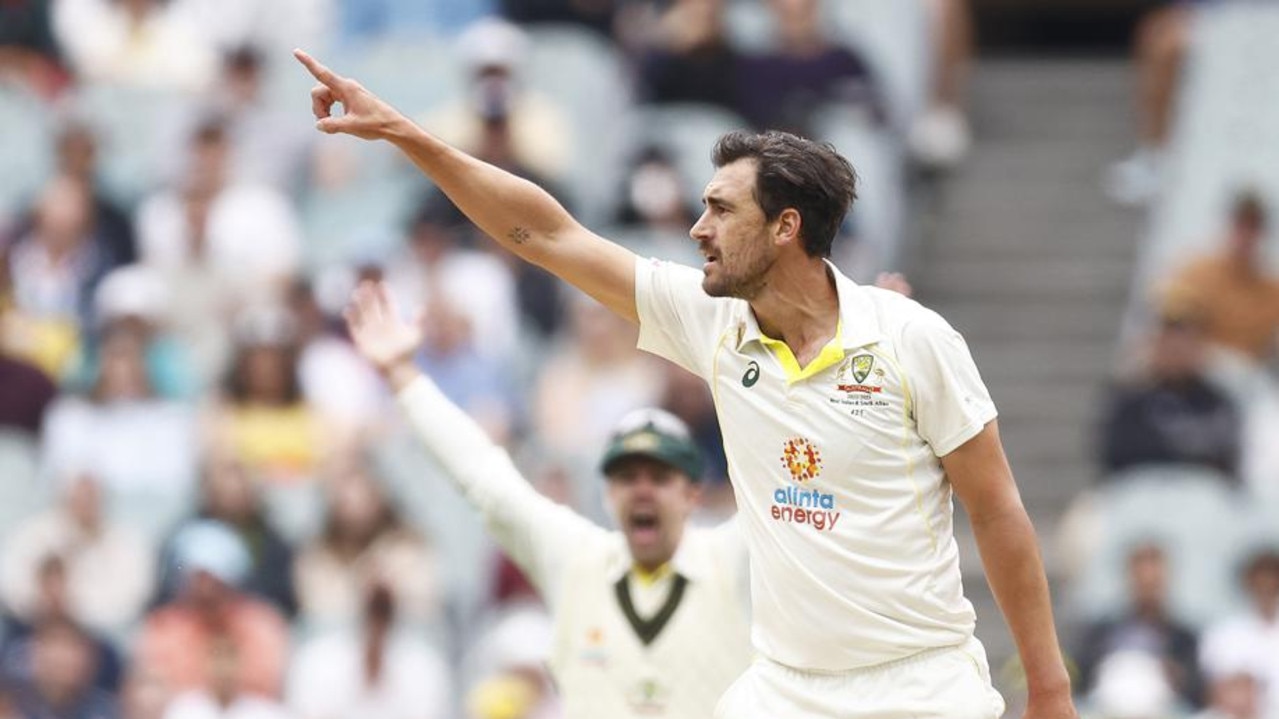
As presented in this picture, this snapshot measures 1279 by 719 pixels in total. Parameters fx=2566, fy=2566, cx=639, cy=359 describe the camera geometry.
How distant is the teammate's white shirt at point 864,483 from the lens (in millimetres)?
5691

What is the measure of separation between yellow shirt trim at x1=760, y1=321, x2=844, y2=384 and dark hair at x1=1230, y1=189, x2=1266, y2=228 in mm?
7496

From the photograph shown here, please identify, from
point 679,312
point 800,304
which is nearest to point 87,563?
point 679,312

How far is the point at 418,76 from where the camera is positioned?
1468 centimetres

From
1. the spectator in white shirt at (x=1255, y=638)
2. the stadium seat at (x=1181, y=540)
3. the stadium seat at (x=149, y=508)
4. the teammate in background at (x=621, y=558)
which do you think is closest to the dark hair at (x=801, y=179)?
the teammate in background at (x=621, y=558)

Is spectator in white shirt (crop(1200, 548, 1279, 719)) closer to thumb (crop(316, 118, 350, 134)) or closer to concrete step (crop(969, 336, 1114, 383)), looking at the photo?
concrete step (crop(969, 336, 1114, 383))

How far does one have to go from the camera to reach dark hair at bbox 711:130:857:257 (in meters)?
5.80

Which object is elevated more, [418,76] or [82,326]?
[418,76]

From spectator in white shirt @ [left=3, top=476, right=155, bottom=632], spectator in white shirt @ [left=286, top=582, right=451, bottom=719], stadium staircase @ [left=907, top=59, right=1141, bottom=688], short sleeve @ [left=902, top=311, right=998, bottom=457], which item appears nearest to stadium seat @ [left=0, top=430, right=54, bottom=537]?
spectator in white shirt @ [left=3, top=476, right=155, bottom=632]

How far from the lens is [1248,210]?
42.1ft

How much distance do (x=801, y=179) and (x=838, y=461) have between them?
65cm

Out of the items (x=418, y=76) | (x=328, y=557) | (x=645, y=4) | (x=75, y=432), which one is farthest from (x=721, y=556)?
(x=645, y=4)

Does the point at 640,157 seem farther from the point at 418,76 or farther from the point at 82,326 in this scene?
the point at 82,326

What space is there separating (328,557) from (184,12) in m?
4.78

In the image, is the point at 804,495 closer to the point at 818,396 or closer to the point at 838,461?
the point at 838,461
